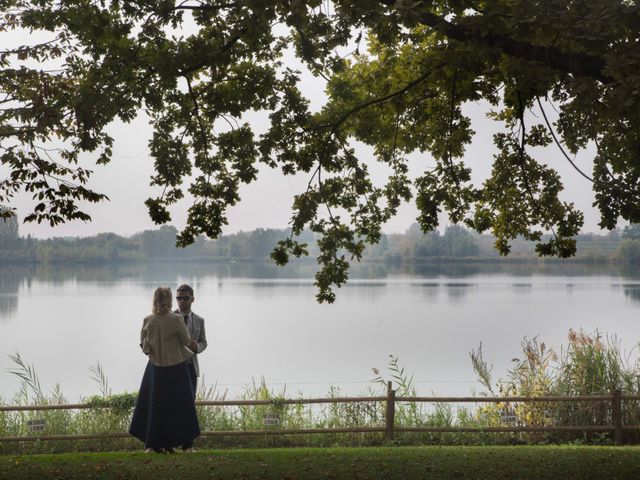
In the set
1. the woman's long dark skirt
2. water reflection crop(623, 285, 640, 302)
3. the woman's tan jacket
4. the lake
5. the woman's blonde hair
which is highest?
the woman's blonde hair

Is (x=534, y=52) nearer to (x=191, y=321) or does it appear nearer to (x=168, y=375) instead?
(x=191, y=321)

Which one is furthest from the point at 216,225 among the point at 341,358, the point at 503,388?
the point at 341,358

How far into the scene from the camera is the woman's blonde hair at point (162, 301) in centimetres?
784

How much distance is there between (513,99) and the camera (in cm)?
826

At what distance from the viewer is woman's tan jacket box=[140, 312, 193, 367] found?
7887 millimetres

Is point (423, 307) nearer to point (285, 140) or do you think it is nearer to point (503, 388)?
point (503, 388)

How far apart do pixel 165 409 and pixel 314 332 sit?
1217 inches

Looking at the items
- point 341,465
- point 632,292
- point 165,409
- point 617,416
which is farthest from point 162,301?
point 632,292

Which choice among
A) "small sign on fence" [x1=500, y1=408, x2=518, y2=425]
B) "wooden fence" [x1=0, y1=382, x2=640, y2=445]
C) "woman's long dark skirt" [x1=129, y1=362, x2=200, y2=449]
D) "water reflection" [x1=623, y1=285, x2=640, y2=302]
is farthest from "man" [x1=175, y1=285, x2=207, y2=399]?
"water reflection" [x1=623, y1=285, x2=640, y2=302]

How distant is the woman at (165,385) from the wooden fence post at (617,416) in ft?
17.7

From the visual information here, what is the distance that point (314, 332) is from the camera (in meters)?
38.9

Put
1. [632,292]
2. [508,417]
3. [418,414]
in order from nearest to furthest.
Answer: [508,417]
[418,414]
[632,292]

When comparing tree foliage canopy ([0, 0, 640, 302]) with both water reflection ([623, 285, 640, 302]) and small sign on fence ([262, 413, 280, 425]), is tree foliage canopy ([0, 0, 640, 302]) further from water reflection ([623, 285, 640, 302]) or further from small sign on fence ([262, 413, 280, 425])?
water reflection ([623, 285, 640, 302])

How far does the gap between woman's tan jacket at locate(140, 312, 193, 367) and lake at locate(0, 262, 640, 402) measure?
1151 centimetres
